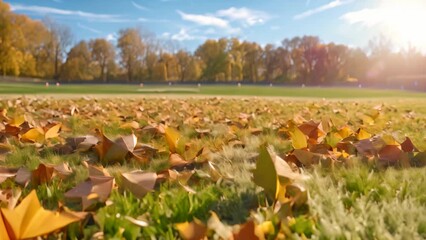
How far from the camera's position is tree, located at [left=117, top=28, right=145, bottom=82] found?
2309 inches

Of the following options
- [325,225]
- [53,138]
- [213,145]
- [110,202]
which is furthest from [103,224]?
[53,138]

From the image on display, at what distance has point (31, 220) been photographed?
0.84 meters

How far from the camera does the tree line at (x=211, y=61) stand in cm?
5444

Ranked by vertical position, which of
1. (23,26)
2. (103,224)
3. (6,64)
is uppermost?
(23,26)

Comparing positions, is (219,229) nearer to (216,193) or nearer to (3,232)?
(216,193)

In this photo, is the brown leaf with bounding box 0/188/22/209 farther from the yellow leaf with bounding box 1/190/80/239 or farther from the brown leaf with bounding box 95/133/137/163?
the brown leaf with bounding box 95/133/137/163

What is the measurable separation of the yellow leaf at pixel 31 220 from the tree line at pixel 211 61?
54883mm

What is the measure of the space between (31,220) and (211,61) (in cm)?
6040

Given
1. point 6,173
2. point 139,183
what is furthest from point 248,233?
point 6,173

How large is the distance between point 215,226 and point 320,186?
48 cm

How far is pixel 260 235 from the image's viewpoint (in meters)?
0.85

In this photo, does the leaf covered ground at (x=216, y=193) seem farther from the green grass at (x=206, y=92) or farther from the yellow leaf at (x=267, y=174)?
the green grass at (x=206, y=92)

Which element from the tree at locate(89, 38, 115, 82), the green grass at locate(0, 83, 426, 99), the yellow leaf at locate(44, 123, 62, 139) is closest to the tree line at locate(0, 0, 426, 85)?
the tree at locate(89, 38, 115, 82)

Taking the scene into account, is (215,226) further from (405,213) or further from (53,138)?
(53,138)
